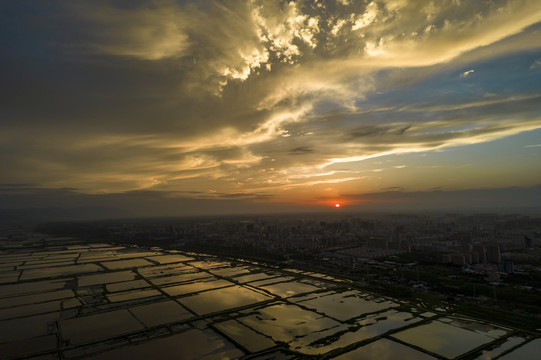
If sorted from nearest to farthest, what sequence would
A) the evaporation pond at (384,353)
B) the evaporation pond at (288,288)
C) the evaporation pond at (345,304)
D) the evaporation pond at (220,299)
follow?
the evaporation pond at (384,353) → the evaporation pond at (345,304) → the evaporation pond at (220,299) → the evaporation pond at (288,288)

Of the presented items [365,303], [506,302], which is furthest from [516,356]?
[506,302]

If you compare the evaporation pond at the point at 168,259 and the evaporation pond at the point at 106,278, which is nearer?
the evaporation pond at the point at 106,278

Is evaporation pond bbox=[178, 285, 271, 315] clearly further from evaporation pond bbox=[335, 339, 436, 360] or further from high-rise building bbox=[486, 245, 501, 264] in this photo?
high-rise building bbox=[486, 245, 501, 264]

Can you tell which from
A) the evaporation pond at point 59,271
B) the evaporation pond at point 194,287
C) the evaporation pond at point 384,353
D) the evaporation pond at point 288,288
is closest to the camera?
the evaporation pond at point 384,353

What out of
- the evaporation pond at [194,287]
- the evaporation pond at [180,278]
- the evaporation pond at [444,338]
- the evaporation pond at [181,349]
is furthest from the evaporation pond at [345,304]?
the evaporation pond at [180,278]

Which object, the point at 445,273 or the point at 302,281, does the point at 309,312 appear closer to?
the point at 302,281

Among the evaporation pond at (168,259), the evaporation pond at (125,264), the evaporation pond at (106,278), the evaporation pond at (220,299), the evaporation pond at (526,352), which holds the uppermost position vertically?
the evaporation pond at (526,352)

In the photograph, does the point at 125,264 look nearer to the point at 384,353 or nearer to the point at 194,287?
the point at 194,287

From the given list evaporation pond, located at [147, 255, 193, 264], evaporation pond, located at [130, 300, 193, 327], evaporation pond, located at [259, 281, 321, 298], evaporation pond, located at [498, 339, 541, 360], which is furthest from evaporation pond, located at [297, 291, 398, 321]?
evaporation pond, located at [147, 255, 193, 264]

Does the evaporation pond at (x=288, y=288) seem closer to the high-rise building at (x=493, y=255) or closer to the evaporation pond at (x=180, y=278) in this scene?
the evaporation pond at (x=180, y=278)
